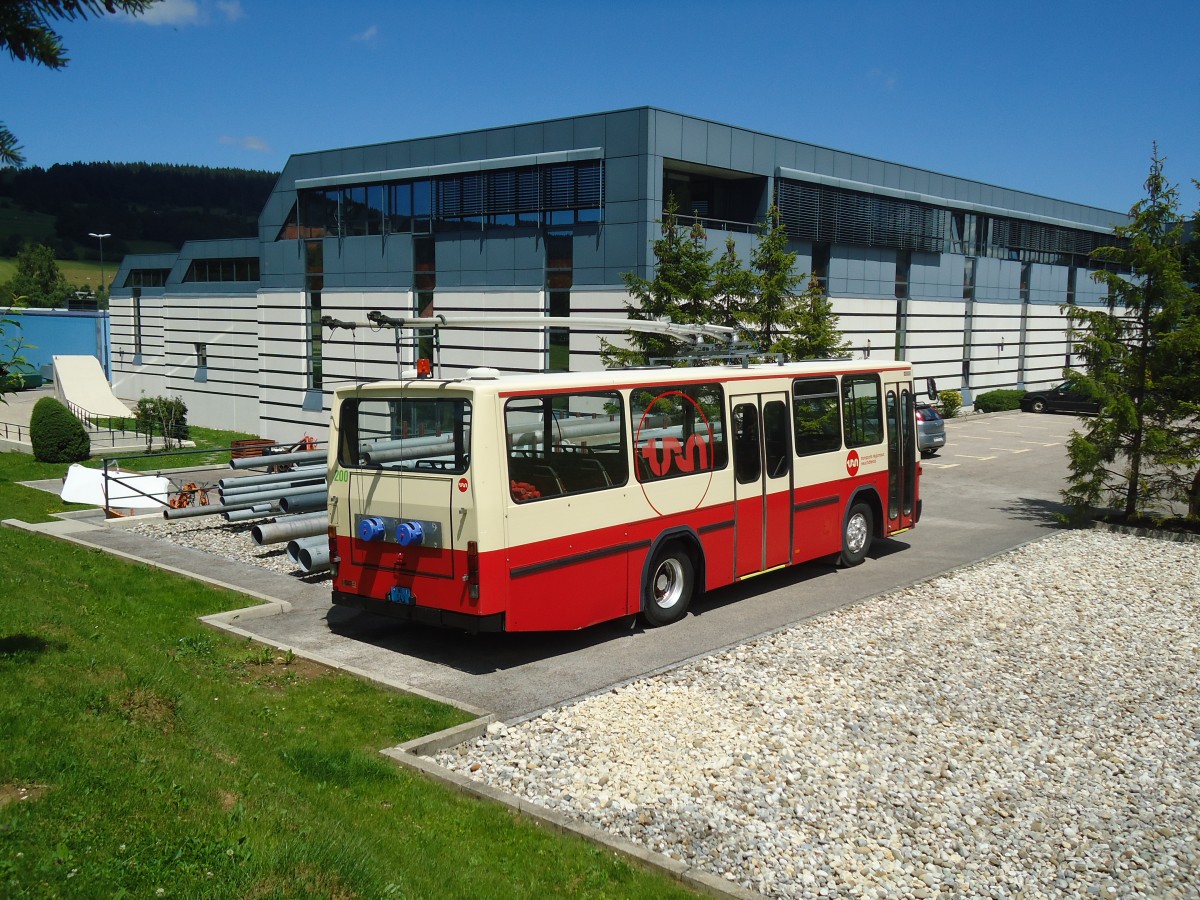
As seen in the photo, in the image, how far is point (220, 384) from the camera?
46906 millimetres

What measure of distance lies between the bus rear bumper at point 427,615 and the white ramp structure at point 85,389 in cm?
3846

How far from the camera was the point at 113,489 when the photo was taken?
1988cm

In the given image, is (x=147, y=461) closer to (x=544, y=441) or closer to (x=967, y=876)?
(x=544, y=441)

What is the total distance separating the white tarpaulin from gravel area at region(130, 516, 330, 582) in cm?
154

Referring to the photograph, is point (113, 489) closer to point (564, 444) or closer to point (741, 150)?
point (564, 444)

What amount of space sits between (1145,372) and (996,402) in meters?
25.4

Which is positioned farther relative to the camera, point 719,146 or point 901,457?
point 719,146

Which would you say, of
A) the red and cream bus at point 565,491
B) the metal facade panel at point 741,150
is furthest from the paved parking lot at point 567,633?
the metal facade panel at point 741,150

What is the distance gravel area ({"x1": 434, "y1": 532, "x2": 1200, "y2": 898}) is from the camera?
20.8ft

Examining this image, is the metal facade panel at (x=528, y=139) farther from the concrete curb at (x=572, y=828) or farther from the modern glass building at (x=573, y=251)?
the concrete curb at (x=572, y=828)

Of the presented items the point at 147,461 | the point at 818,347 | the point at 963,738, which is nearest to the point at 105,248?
the point at 147,461

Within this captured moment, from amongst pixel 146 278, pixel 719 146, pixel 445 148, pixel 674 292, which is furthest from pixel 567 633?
pixel 146 278

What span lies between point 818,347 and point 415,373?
11.8 m

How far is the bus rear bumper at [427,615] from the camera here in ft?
32.1
